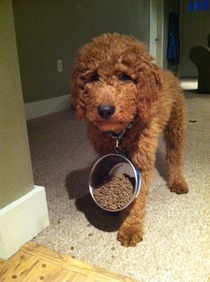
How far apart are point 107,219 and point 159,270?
32 cm

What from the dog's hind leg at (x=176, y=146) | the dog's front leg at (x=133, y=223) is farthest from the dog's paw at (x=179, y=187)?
the dog's front leg at (x=133, y=223)

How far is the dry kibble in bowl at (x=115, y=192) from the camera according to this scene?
3.24 ft

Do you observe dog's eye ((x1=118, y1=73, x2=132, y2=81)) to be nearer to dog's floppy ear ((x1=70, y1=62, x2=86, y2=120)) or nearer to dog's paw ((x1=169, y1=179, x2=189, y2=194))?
dog's floppy ear ((x1=70, y1=62, x2=86, y2=120))

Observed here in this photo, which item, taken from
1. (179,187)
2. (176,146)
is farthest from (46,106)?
(179,187)

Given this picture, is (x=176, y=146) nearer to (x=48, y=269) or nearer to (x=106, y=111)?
(x=106, y=111)

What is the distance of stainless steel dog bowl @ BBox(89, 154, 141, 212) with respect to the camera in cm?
100

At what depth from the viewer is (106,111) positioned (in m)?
0.81

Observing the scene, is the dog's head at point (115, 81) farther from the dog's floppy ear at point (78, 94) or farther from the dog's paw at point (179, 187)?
the dog's paw at point (179, 187)

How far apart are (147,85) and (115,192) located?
0.38 meters

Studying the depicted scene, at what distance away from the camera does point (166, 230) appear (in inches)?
42.2

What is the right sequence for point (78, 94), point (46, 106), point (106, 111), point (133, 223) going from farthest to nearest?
point (46, 106)
point (133, 223)
point (78, 94)
point (106, 111)

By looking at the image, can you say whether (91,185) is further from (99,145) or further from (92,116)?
(92,116)

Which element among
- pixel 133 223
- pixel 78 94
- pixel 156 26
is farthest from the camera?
pixel 156 26

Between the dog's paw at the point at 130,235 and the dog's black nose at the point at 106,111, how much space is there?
43cm
